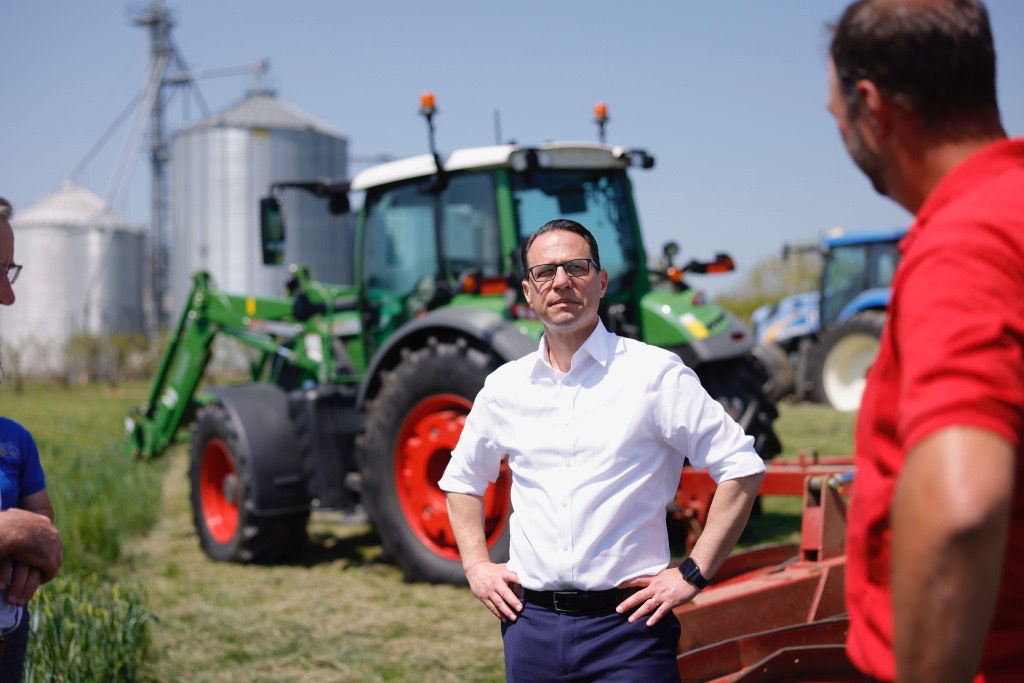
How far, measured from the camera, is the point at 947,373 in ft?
3.56

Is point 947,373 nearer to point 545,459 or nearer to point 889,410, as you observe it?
point 889,410

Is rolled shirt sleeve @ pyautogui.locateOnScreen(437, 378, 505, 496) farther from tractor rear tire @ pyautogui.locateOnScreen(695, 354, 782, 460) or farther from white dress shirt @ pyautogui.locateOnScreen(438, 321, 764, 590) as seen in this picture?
tractor rear tire @ pyautogui.locateOnScreen(695, 354, 782, 460)

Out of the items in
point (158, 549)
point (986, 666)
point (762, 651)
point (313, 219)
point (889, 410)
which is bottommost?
point (158, 549)

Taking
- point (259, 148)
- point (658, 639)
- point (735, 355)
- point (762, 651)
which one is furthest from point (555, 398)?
point (259, 148)

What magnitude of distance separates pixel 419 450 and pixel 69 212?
33.5m

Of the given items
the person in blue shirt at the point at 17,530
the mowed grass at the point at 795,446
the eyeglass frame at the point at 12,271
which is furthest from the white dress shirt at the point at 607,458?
the mowed grass at the point at 795,446

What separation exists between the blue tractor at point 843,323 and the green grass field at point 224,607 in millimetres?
5371

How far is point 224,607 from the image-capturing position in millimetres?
5254

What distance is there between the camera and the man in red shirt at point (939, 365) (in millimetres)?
1069

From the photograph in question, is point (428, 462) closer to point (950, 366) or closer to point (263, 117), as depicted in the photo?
point (950, 366)

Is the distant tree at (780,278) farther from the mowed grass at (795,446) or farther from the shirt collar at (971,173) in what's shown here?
the shirt collar at (971,173)

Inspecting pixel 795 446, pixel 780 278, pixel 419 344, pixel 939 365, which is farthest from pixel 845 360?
pixel 780 278

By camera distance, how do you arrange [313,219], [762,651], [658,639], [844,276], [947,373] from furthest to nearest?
1. [313,219]
2. [844,276]
3. [762,651]
4. [658,639]
5. [947,373]

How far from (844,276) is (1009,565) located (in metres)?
13.0
